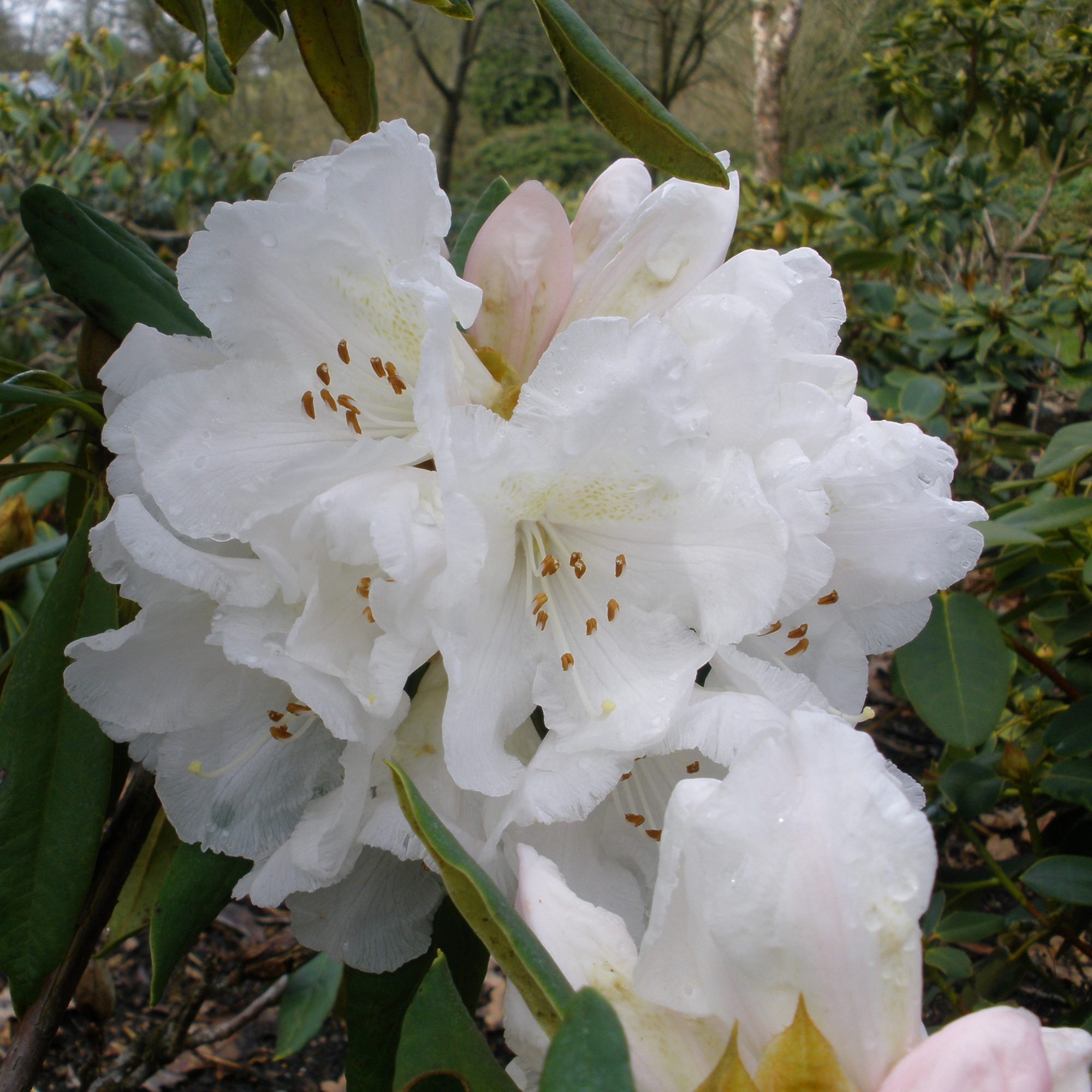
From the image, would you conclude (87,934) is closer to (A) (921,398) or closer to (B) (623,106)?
(B) (623,106)

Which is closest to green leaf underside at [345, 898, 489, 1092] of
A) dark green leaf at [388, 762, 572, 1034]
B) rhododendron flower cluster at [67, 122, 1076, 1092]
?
rhododendron flower cluster at [67, 122, 1076, 1092]

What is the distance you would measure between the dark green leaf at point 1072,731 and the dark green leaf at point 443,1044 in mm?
790

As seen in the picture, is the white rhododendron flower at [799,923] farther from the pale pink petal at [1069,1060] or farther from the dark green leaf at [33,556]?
the dark green leaf at [33,556]

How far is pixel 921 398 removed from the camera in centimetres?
159

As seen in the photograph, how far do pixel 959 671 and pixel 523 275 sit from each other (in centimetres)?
69

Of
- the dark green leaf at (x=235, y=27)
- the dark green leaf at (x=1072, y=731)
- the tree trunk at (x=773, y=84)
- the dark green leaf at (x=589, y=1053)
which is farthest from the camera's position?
the tree trunk at (x=773, y=84)

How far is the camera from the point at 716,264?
23.4 inches

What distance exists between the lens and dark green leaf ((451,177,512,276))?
0.76 m

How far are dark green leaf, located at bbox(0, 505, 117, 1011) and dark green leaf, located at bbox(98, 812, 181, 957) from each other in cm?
16

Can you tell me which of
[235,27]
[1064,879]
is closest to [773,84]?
[235,27]

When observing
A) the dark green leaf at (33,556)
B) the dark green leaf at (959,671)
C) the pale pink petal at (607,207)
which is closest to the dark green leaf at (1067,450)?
the dark green leaf at (959,671)

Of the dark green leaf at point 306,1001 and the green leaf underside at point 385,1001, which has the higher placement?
the green leaf underside at point 385,1001

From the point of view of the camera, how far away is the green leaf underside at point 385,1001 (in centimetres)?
61

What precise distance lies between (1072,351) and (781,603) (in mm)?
1684
